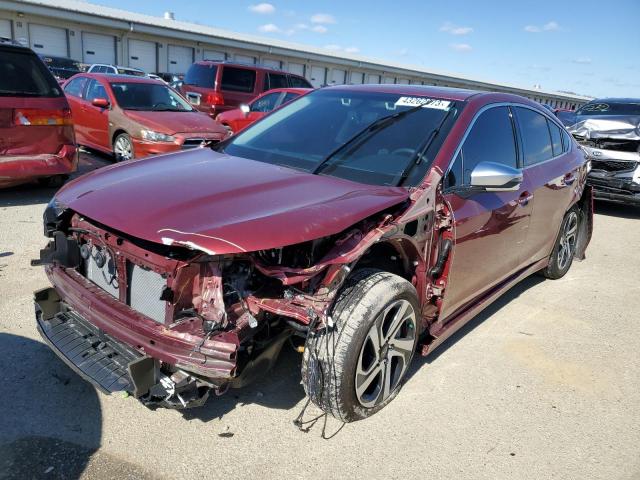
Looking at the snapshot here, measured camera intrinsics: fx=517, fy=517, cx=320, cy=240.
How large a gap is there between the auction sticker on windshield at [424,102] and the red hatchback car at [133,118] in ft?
16.0

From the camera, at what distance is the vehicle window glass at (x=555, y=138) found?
4.67m

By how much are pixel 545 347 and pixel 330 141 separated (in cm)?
227

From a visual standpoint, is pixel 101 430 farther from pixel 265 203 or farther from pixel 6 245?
pixel 6 245

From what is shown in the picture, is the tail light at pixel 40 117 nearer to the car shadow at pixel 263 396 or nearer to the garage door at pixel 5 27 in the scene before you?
the car shadow at pixel 263 396

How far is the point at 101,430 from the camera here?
8.66 feet

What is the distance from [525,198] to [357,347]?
2.08m

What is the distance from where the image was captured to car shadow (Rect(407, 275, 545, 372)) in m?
3.55

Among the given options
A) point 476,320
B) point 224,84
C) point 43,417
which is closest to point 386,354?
point 476,320

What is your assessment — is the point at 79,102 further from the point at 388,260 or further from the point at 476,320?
the point at 388,260

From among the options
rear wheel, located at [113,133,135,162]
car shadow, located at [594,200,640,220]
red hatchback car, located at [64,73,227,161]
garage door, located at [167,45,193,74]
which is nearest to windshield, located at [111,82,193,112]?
red hatchback car, located at [64,73,227,161]

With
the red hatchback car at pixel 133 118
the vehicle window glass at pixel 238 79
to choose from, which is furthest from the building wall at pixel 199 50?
the red hatchback car at pixel 133 118

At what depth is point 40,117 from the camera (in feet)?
20.5

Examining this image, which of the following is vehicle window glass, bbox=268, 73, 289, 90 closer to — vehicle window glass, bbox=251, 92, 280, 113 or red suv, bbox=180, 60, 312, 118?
red suv, bbox=180, 60, 312, 118

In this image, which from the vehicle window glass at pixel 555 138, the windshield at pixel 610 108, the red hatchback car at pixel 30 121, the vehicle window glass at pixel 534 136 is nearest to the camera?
the vehicle window glass at pixel 534 136
